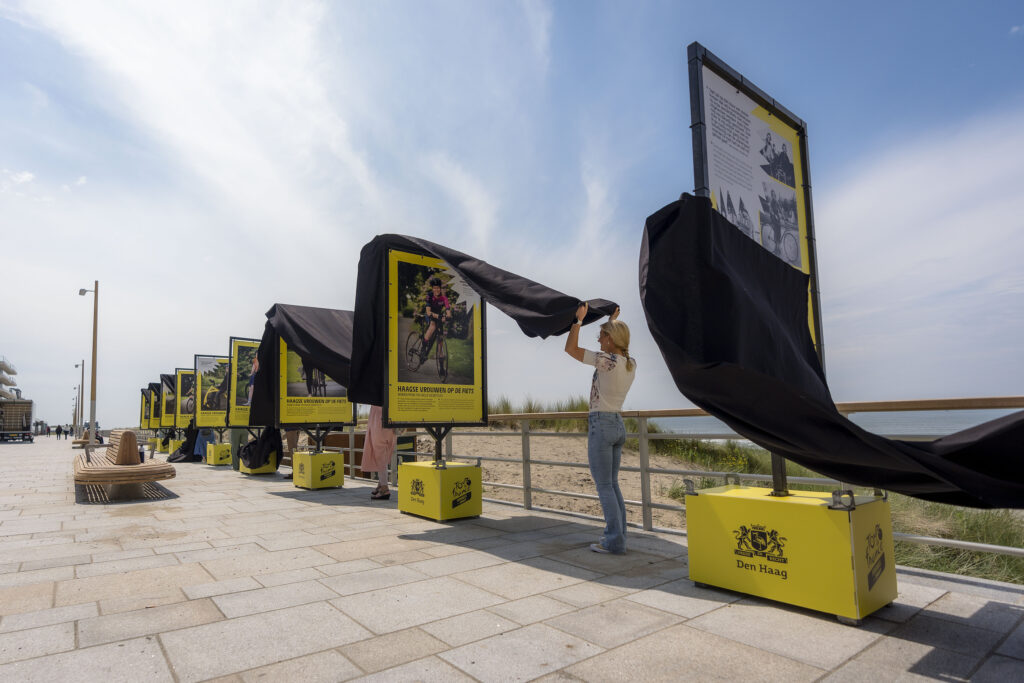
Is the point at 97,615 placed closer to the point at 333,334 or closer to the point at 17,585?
the point at 17,585

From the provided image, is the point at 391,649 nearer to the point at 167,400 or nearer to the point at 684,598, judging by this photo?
the point at 684,598

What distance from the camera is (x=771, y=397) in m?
3.02

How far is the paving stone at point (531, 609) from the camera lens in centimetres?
323

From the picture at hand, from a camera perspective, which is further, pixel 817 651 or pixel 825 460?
pixel 825 460

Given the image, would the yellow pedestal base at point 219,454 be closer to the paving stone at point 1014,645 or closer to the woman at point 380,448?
the woman at point 380,448

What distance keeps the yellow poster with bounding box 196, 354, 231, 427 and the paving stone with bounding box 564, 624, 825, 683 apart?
1515cm

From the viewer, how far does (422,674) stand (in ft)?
8.25

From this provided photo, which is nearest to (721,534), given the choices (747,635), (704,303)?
(747,635)

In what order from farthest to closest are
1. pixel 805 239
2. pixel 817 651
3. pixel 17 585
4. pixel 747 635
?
1. pixel 805 239
2. pixel 17 585
3. pixel 747 635
4. pixel 817 651

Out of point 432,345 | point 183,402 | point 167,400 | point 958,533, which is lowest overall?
point 958,533

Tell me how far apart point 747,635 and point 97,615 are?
355cm

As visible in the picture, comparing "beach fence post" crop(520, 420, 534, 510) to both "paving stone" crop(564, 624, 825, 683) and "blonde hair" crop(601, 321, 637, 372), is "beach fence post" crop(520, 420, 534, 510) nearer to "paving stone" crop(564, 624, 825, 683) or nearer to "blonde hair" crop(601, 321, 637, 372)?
"blonde hair" crop(601, 321, 637, 372)

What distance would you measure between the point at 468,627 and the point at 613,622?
78 centimetres

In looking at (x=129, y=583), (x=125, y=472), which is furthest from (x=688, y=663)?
(x=125, y=472)
